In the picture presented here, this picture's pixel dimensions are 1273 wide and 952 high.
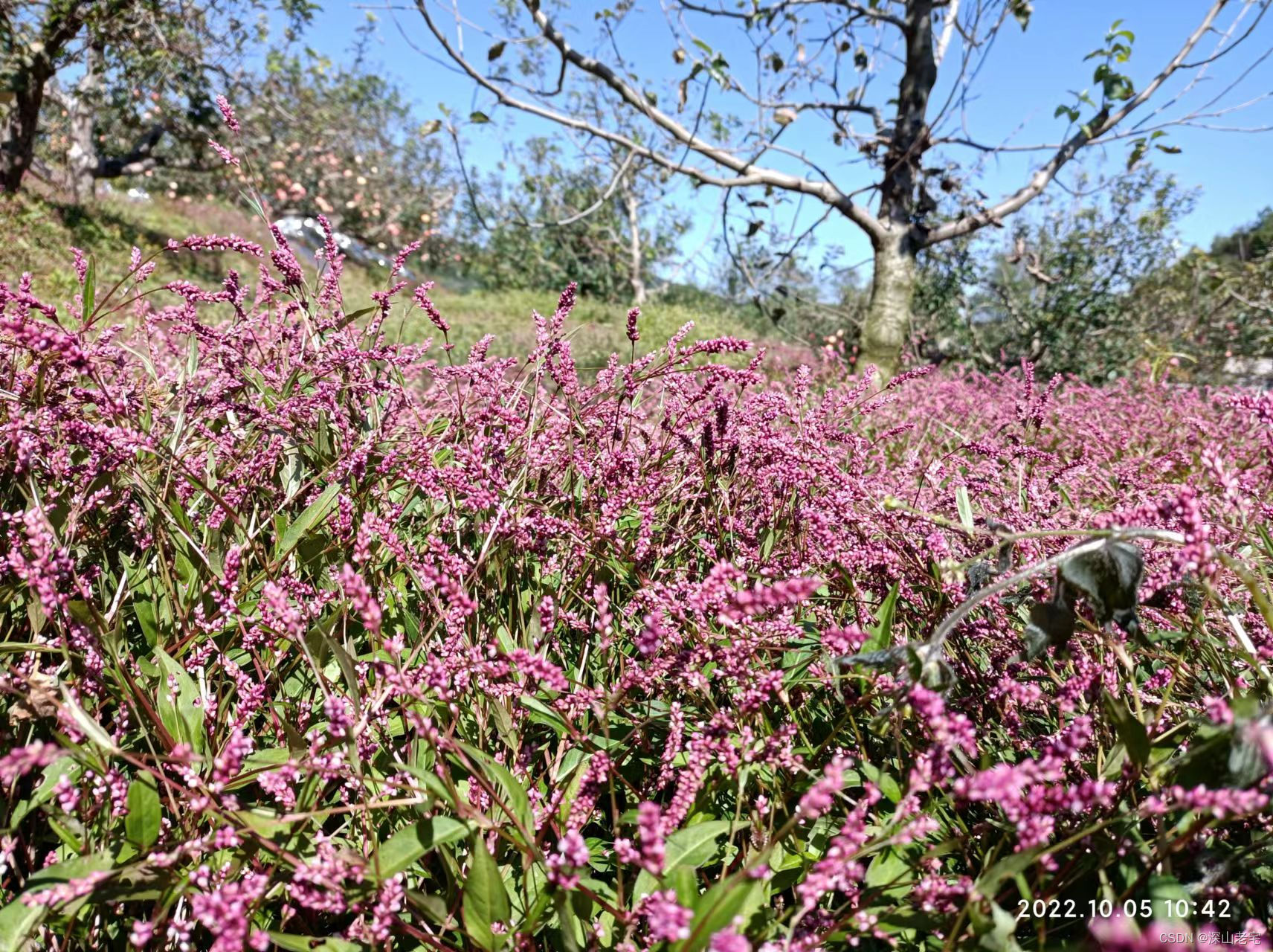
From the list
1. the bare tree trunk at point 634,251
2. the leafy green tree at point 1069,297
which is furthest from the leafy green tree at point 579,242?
the leafy green tree at point 1069,297

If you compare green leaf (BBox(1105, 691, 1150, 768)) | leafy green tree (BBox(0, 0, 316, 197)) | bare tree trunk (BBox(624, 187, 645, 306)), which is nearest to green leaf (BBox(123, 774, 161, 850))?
green leaf (BBox(1105, 691, 1150, 768))

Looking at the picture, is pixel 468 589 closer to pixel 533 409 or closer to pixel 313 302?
pixel 533 409

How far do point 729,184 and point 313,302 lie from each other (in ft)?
13.9

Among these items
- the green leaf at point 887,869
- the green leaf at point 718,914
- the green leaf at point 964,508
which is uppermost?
the green leaf at point 964,508

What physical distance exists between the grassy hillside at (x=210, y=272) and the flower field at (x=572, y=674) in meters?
3.16

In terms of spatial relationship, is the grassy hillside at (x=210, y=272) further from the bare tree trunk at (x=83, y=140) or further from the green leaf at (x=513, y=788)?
the green leaf at (x=513, y=788)

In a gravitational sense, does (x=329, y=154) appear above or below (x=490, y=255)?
above

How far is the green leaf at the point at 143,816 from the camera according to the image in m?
0.94

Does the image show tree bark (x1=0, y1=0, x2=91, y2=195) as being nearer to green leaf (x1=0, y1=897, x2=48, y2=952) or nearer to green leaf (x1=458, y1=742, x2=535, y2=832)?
green leaf (x1=0, y1=897, x2=48, y2=952)

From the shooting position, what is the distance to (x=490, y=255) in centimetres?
2712

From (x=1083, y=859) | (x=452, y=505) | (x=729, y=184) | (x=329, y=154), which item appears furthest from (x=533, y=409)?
(x=329, y=154)

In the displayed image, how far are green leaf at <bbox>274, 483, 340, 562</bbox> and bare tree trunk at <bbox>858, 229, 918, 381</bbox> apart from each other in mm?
5549

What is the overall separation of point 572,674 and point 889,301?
5.87 m

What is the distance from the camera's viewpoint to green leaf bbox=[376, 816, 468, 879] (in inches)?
32.9
